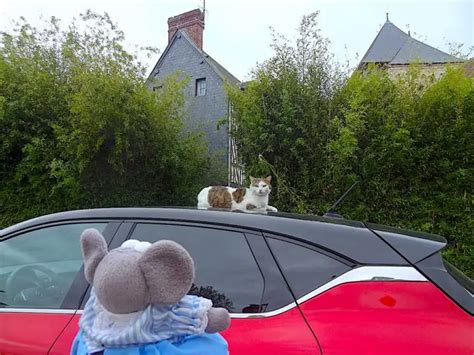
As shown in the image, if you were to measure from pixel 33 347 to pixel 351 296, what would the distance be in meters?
1.31

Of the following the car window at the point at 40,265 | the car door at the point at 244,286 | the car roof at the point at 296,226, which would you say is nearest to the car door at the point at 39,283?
the car window at the point at 40,265

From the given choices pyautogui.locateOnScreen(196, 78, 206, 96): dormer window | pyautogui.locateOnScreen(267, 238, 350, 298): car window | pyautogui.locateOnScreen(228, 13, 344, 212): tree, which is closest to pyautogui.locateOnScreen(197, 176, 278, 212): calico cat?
pyautogui.locateOnScreen(228, 13, 344, 212): tree

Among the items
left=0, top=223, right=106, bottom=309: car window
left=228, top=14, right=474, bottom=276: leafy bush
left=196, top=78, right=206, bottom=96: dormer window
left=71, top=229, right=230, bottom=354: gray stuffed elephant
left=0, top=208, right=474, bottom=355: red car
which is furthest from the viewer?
left=196, top=78, right=206, bottom=96: dormer window

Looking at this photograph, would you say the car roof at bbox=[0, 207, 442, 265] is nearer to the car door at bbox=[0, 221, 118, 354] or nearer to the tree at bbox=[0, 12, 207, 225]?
the car door at bbox=[0, 221, 118, 354]

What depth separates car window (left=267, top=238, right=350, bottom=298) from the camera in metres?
1.50

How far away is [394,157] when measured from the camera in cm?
475

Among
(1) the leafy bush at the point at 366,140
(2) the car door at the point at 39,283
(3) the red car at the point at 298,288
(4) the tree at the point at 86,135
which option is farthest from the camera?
(4) the tree at the point at 86,135

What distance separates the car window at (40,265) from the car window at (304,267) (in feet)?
2.85

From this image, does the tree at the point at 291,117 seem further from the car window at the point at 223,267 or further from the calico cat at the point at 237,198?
the car window at the point at 223,267

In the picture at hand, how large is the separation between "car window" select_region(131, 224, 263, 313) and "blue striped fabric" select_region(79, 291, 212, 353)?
0.45 m

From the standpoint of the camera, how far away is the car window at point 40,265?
1891 mm

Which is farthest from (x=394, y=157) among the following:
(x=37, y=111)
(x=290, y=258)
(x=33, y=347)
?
(x=37, y=111)

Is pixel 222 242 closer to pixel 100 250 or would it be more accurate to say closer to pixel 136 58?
pixel 100 250

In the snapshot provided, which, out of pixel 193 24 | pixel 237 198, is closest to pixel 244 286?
pixel 237 198
